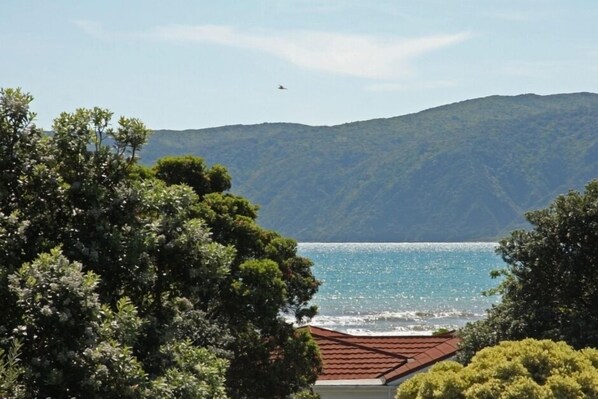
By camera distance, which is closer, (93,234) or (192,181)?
(93,234)

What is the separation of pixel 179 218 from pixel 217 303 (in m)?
6.84

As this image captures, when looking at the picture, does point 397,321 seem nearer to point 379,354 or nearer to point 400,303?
point 400,303

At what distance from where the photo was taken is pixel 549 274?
22.7 metres

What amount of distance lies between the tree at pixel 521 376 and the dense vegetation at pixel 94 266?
3711mm

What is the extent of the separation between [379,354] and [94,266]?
14.1 meters

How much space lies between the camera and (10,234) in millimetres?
13844

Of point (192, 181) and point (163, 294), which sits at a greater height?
point (192, 181)

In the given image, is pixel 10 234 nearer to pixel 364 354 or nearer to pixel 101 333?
pixel 101 333

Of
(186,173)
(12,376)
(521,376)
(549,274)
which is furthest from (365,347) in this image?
(12,376)

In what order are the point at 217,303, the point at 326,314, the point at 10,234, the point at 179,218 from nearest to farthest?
the point at 10,234 < the point at 179,218 < the point at 217,303 < the point at 326,314

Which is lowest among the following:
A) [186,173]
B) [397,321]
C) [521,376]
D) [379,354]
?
[397,321]

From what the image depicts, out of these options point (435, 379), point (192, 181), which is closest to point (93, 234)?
point (435, 379)

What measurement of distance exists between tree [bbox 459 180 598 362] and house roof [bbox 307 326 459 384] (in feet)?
9.89

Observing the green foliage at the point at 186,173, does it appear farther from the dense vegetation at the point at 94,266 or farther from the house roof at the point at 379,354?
the dense vegetation at the point at 94,266
